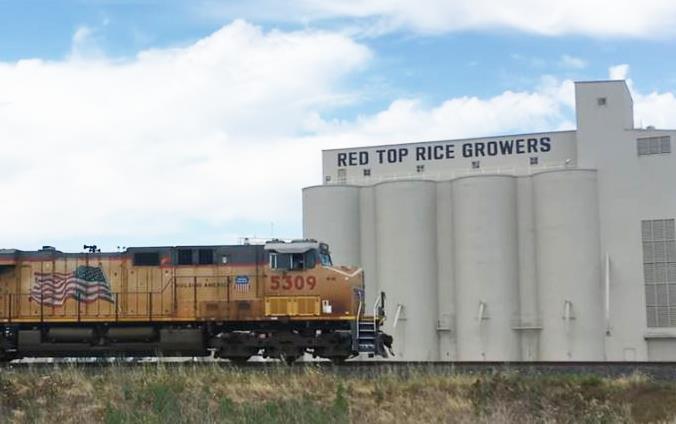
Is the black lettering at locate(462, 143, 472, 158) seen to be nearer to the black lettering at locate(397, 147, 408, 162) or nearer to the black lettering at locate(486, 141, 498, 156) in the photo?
the black lettering at locate(486, 141, 498, 156)

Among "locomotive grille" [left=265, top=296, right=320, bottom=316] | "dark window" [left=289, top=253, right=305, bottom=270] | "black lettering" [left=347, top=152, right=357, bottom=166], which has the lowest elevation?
"locomotive grille" [left=265, top=296, right=320, bottom=316]

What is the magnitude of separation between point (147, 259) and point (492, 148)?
22906 mm

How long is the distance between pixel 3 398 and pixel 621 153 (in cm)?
3123

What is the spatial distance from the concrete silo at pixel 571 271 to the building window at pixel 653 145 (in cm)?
249

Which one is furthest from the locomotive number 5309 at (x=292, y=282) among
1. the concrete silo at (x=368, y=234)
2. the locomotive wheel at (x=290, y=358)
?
the concrete silo at (x=368, y=234)

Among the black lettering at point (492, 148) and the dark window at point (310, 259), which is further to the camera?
the black lettering at point (492, 148)

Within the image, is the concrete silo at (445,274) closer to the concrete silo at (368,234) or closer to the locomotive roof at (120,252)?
the concrete silo at (368,234)

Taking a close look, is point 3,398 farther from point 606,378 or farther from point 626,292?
point 626,292

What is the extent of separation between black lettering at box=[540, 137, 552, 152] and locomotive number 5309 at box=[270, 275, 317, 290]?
21.7 m

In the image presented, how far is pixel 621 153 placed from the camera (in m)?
38.5

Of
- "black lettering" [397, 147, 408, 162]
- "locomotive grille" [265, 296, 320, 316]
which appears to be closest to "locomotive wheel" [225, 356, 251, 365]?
"locomotive grille" [265, 296, 320, 316]

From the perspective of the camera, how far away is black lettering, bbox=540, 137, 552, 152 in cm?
4084

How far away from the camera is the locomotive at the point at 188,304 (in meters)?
22.4

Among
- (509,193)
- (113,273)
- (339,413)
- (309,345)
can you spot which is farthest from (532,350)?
(339,413)
